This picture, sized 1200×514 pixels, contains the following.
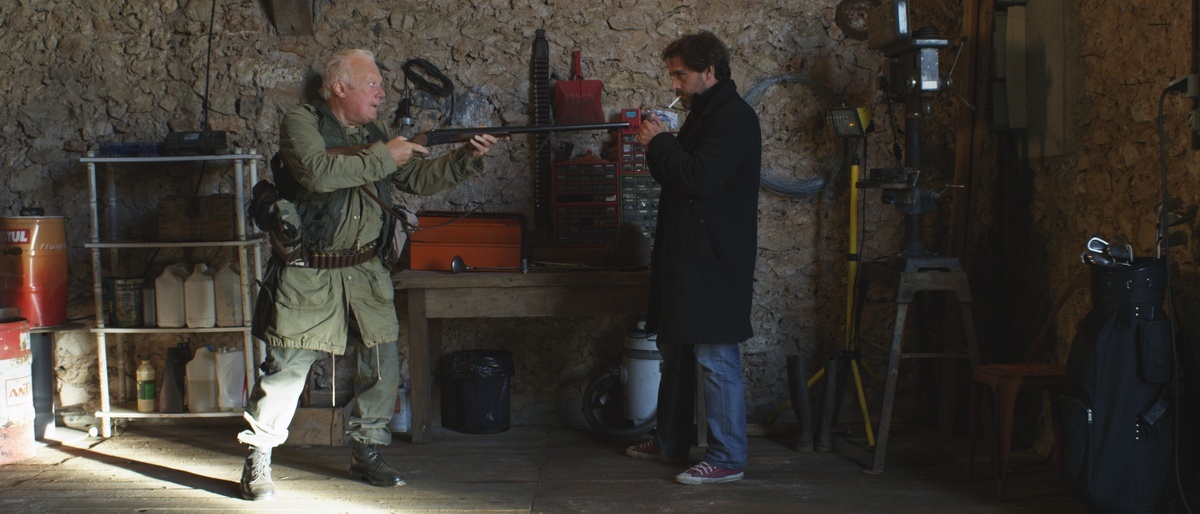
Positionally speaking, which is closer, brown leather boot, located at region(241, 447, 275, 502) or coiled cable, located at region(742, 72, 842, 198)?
brown leather boot, located at region(241, 447, 275, 502)

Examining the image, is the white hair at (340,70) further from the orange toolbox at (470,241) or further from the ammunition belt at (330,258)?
the orange toolbox at (470,241)

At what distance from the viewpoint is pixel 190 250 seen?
4918 mm

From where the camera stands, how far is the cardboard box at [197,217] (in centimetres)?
456

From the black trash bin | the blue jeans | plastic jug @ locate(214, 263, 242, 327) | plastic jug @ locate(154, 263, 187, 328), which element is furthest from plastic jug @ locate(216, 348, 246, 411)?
the blue jeans

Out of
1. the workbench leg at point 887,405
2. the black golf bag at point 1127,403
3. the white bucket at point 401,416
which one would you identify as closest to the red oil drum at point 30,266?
the white bucket at point 401,416

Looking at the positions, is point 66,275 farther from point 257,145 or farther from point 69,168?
point 257,145

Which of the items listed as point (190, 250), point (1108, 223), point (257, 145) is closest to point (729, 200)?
point (1108, 223)

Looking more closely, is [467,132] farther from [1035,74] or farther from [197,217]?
[1035,74]

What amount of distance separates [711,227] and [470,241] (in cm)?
128

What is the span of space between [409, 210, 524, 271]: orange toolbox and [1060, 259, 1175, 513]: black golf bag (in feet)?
7.89

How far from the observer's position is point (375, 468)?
153 inches

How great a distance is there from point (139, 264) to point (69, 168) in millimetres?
579

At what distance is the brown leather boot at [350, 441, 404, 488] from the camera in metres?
3.88

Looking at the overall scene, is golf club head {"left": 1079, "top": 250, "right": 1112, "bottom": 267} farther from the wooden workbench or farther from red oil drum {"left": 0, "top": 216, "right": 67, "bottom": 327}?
red oil drum {"left": 0, "top": 216, "right": 67, "bottom": 327}
